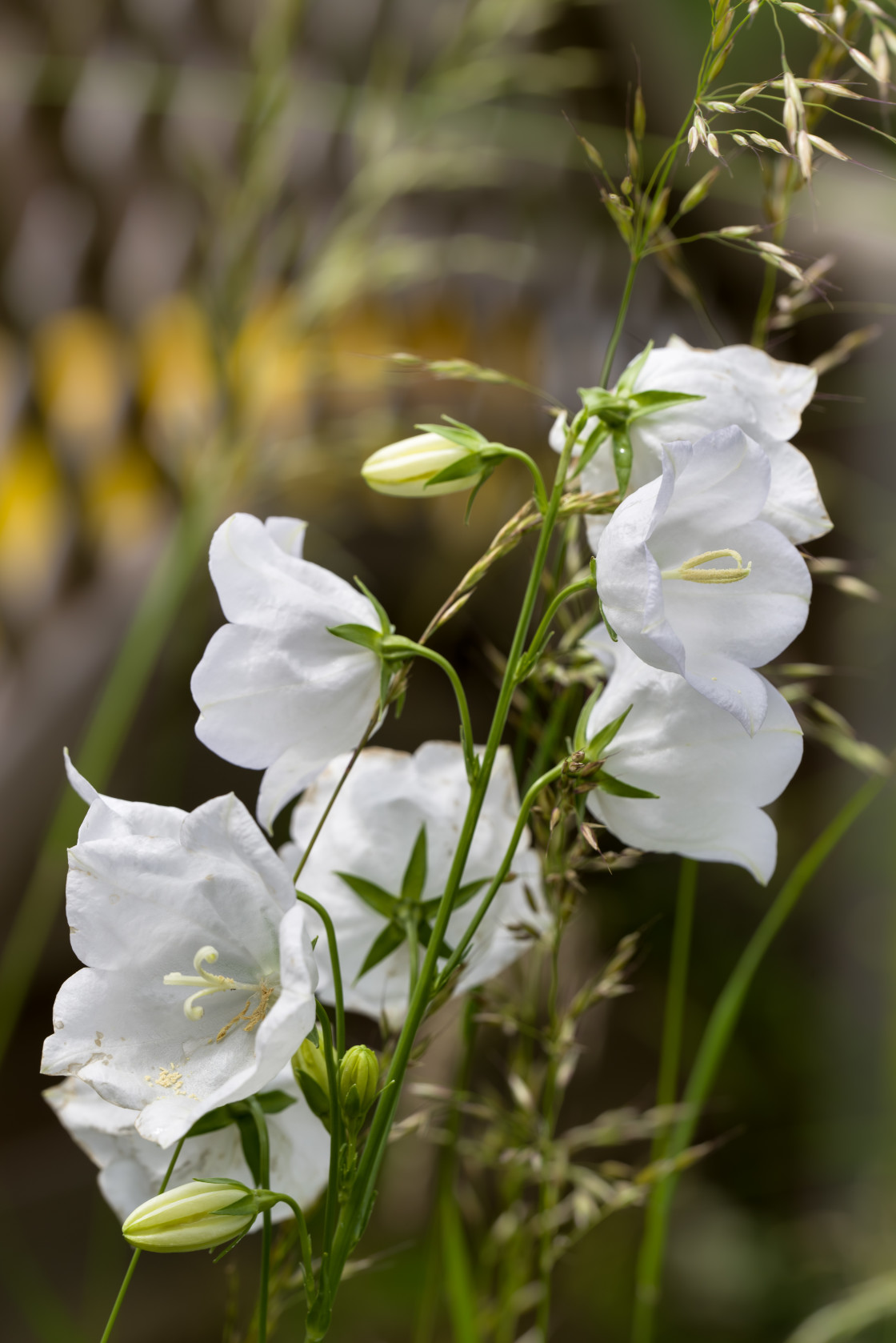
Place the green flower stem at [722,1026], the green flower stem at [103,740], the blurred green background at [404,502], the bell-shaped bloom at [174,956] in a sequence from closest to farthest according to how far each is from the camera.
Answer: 1. the bell-shaped bloom at [174,956]
2. the green flower stem at [722,1026]
3. the green flower stem at [103,740]
4. the blurred green background at [404,502]

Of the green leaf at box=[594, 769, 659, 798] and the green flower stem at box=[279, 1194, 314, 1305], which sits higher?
the green leaf at box=[594, 769, 659, 798]

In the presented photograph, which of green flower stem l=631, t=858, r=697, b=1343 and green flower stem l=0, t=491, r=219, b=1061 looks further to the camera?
green flower stem l=0, t=491, r=219, b=1061

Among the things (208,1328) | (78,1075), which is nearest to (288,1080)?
(78,1075)

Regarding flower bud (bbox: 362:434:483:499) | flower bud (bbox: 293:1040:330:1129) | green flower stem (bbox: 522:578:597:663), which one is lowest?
flower bud (bbox: 293:1040:330:1129)

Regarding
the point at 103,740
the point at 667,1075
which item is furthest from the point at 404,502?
the point at 667,1075

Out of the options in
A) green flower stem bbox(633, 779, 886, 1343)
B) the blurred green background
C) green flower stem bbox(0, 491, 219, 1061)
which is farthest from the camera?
the blurred green background

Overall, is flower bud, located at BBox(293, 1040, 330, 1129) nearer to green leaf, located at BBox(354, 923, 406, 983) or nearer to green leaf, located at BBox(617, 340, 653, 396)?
green leaf, located at BBox(354, 923, 406, 983)

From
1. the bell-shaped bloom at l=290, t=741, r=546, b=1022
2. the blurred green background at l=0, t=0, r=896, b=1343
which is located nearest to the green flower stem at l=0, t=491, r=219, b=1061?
the blurred green background at l=0, t=0, r=896, b=1343

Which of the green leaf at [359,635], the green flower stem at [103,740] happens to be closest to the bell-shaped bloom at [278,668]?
the green leaf at [359,635]

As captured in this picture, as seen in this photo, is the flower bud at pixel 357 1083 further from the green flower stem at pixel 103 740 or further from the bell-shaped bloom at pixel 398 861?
the green flower stem at pixel 103 740
